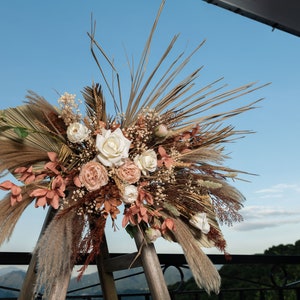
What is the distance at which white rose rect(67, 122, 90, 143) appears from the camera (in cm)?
108

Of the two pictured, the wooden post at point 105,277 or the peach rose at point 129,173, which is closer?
the peach rose at point 129,173

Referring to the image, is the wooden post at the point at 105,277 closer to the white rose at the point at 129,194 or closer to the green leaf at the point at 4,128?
the white rose at the point at 129,194

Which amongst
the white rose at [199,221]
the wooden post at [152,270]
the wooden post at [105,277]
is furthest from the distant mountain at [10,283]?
the white rose at [199,221]

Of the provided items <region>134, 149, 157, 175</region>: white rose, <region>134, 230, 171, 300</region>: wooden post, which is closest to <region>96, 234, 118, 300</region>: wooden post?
<region>134, 230, 171, 300</region>: wooden post

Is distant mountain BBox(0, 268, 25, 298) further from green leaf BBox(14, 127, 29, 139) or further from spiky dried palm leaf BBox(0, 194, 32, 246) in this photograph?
Result: green leaf BBox(14, 127, 29, 139)

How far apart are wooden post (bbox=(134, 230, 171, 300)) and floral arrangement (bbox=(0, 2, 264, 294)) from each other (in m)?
0.02

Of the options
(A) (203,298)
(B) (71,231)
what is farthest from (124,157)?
→ (A) (203,298)

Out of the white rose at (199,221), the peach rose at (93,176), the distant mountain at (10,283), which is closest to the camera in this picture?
the peach rose at (93,176)

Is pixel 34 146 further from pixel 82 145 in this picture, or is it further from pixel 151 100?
pixel 151 100

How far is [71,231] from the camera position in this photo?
1062 mm


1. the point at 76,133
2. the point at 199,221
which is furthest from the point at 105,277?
the point at 76,133

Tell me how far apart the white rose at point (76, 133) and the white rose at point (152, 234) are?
0.25 meters

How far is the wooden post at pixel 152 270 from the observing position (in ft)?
3.71

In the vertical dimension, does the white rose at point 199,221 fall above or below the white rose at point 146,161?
below
